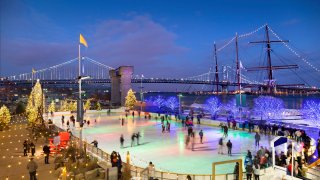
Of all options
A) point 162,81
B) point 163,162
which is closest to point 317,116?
point 163,162

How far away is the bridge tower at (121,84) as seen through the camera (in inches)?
2716

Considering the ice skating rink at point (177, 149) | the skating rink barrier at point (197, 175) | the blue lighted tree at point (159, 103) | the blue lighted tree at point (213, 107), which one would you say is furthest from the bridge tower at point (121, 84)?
the skating rink barrier at point (197, 175)

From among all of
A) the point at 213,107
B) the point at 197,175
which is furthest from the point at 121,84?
the point at 197,175

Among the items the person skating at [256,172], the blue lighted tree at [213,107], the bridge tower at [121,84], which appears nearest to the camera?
the person skating at [256,172]

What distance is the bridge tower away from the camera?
69.0 m

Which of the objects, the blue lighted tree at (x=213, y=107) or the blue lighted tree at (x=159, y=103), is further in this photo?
the blue lighted tree at (x=159, y=103)

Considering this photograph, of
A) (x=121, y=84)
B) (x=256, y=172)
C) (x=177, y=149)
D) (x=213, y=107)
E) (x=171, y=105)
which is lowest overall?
(x=177, y=149)

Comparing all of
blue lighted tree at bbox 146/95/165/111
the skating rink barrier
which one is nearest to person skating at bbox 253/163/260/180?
the skating rink barrier

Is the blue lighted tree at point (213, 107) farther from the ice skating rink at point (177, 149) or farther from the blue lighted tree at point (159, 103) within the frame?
the ice skating rink at point (177, 149)

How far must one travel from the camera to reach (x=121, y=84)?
69.6 meters

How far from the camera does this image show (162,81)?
366ft

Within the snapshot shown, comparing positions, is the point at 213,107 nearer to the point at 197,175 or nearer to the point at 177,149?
the point at 177,149

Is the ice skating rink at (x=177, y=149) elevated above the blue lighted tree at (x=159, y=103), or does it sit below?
below

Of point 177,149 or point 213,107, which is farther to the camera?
point 213,107
